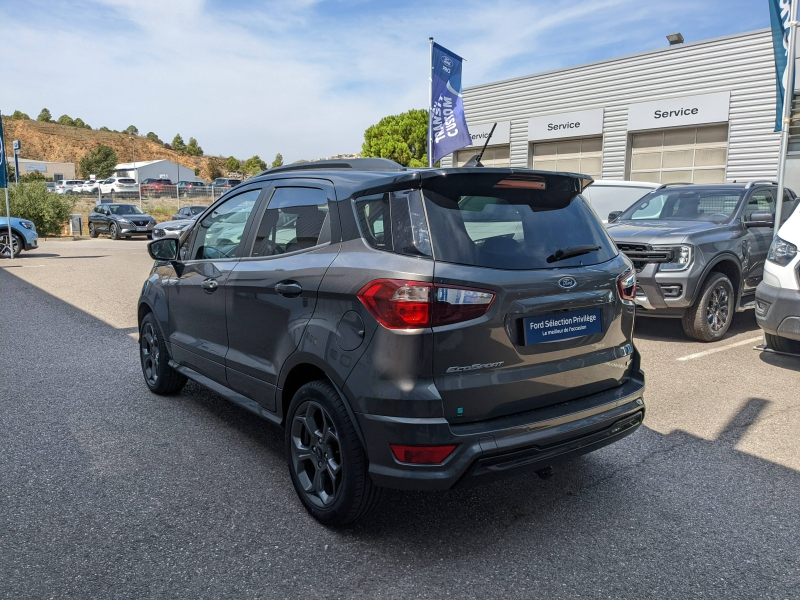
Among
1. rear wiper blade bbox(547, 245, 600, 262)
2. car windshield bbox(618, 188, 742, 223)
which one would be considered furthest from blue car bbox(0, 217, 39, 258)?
rear wiper blade bbox(547, 245, 600, 262)

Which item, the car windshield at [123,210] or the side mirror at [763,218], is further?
the car windshield at [123,210]

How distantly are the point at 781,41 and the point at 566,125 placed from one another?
59.8ft

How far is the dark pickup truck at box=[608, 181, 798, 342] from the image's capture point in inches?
280

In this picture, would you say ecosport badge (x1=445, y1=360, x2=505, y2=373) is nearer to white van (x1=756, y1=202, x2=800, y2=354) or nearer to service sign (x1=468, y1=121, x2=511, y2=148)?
white van (x1=756, y1=202, x2=800, y2=354)

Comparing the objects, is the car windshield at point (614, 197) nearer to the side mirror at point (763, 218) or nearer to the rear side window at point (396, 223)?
the side mirror at point (763, 218)

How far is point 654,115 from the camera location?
22.8 m

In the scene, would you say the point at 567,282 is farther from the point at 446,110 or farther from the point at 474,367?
the point at 446,110

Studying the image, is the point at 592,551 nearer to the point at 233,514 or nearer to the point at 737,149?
the point at 233,514

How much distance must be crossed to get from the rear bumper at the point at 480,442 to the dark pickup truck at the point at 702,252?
4.44 m

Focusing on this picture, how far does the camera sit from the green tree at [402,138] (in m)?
55.0

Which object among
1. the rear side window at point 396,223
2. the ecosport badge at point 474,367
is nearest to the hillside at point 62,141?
the rear side window at point 396,223

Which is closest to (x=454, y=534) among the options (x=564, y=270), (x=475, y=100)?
(x=564, y=270)

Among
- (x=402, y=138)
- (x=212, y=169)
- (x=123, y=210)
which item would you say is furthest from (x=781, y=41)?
(x=212, y=169)

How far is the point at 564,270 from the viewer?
3145mm
